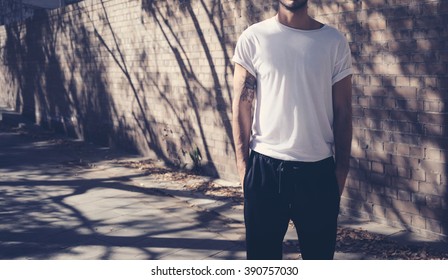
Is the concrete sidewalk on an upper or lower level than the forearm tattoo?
lower

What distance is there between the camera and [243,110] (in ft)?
9.86

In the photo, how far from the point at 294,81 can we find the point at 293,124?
22 cm

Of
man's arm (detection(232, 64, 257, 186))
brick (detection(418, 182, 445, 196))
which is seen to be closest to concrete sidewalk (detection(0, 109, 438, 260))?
brick (detection(418, 182, 445, 196))

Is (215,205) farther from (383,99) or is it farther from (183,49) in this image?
(183,49)

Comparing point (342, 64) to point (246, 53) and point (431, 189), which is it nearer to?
point (246, 53)

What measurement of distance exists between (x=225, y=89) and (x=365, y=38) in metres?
2.58

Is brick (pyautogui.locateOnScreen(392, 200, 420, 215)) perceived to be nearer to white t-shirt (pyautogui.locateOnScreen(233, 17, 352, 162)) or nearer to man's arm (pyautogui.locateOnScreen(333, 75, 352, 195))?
man's arm (pyautogui.locateOnScreen(333, 75, 352, 195))

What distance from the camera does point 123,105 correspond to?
10.5 m

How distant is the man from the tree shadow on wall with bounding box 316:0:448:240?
7.69ft

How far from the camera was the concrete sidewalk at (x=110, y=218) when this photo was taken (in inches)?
205

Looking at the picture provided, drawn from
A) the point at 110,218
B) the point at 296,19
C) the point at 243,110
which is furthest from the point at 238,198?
the point at 296,19

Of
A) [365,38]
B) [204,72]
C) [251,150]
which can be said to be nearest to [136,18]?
[204,72]

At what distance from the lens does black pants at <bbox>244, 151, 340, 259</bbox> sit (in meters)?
2.86

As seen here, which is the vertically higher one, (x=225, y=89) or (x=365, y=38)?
(x=365, y=38)
